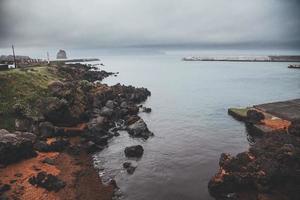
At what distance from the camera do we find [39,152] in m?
36.7

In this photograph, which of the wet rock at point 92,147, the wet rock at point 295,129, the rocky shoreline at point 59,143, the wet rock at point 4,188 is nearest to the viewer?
the wet rock at point 4,188

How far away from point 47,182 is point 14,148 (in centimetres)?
732

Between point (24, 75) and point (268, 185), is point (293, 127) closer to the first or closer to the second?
point (268, 185)

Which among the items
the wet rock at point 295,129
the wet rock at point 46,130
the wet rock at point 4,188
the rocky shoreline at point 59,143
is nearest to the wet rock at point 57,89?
the rocky shoreline at point 59,143

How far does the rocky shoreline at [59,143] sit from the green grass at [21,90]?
0.32 metres

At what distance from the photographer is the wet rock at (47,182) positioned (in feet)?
93.1

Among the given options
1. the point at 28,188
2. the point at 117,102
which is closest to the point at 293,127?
the point at 28,188

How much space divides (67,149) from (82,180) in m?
8.86

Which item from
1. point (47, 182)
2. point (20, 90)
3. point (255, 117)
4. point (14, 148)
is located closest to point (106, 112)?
point (20, 90)

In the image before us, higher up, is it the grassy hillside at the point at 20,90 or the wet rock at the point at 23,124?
the grassy hillside at the point at 20,90

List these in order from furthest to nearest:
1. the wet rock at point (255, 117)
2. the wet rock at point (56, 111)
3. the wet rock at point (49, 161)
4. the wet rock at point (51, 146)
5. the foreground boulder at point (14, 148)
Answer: the wet rock at point (255, 117), the wet rock at point (56, 111), the wet rock at point (51, 146), the wet rock at point (49, 161), the foreground boulder at point (14, 148)

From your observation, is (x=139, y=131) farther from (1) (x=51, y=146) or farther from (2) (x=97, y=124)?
(1) (x=51, y=146)

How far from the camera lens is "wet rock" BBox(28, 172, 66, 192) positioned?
2838 centimetres

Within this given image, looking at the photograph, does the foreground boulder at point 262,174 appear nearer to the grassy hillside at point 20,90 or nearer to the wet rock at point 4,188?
the wet rock at point 4,188
